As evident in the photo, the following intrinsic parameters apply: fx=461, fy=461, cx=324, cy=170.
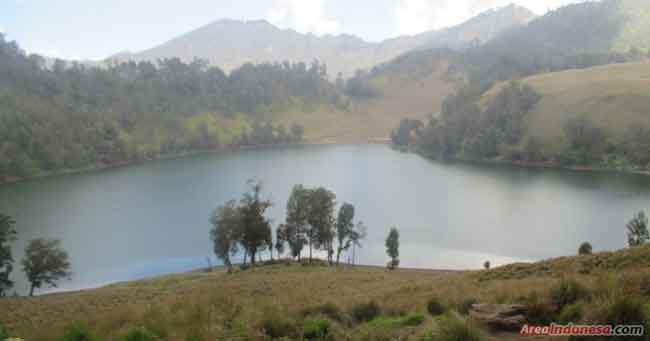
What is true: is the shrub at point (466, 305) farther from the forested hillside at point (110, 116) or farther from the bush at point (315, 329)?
the forested hillside at point (110, 116)

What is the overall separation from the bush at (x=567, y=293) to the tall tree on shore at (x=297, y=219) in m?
33.1

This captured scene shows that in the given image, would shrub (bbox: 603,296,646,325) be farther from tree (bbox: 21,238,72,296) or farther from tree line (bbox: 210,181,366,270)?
tree (bbox: 21,238,72,296)

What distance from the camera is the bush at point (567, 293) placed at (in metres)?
8.00

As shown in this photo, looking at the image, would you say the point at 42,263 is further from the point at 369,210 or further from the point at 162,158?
the point at 162,158

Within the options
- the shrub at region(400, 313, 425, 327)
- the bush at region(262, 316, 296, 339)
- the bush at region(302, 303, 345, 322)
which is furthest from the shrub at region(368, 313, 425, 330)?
the bush at region(262, 316, 296, 339)

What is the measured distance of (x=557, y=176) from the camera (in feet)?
277

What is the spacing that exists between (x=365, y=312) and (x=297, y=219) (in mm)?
30963

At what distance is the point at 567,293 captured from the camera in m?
8.12

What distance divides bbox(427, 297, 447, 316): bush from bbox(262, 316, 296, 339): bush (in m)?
3.33

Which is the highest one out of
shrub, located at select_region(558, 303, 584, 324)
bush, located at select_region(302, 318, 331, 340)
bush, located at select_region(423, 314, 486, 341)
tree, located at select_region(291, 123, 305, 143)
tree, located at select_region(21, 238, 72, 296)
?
tree, located at select_region(291, 123, 305, 143)

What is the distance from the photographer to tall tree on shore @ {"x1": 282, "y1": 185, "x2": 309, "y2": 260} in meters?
41.0

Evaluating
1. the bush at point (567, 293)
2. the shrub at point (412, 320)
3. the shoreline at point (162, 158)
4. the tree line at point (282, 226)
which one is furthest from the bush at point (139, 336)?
the shoreline at point (162, 158)

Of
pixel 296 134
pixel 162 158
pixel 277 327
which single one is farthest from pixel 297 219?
pixel 296 134

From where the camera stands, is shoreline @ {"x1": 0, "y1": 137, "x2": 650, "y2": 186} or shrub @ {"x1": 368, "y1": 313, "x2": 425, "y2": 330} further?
shoreline @ {"x1": 0, "y1": 137, "x2": 650, "y2": 186}
